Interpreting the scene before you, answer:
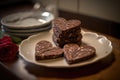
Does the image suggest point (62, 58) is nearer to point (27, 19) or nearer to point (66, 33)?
point (66, 33)

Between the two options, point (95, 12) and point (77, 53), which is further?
point (95, 12)

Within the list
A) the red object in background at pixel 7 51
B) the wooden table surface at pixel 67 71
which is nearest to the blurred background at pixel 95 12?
the wooden table surface at pixel 67 71

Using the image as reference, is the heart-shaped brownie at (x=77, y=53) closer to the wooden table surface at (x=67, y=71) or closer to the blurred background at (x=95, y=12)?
the wooden table surface at (x=67, y=71)

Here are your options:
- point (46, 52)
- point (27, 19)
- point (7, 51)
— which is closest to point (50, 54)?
point (46, 52)

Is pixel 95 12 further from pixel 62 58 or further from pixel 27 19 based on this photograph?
pixel 62 58

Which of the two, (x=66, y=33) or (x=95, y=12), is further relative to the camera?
(x=95, y=12)

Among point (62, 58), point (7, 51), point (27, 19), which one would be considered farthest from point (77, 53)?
point (27, 19)

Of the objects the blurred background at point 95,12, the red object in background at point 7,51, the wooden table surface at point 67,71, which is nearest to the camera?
the wooden table surface at point 67,71
